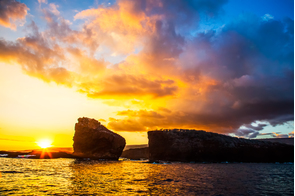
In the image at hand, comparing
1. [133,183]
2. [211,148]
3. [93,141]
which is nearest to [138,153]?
[93,141]

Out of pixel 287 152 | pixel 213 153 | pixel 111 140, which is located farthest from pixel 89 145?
pixel 287 152

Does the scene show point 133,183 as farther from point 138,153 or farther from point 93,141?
point 138,153

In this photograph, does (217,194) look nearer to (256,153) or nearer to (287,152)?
(256,153)

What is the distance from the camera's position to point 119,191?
66.4 ft

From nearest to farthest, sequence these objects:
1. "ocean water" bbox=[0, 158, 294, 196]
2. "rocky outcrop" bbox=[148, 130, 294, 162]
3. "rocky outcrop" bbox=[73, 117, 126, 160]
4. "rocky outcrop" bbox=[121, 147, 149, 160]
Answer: "ocean water" bbox=[0, 158, 294, 196]
"rocky outcrop" bbox=[73, 117, 126, 160]
"rocky outcrop" bbox=[148, 130, 294, 162]
"rocky outcrop" bbox=[121, 147, 149, 160]

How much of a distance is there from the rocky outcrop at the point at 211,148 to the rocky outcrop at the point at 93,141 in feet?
86.8

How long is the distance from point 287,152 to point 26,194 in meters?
137

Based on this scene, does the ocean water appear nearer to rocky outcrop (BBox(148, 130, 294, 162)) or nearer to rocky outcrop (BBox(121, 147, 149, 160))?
rocky outcrop (BBox(148, 130, 294, 162))

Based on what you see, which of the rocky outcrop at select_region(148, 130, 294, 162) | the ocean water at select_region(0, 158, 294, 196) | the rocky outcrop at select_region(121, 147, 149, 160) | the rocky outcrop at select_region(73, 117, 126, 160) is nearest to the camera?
the ocean water at select_region(0, 158, 294, 196)

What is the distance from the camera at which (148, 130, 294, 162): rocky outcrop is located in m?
103

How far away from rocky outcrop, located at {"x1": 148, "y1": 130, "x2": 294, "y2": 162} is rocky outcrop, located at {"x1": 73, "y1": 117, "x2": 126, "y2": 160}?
26.5 meters

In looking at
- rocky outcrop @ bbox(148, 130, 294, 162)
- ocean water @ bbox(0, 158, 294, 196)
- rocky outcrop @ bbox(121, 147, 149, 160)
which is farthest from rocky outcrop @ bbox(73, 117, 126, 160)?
ocean water @ bbox(0, 158, 294, 196)

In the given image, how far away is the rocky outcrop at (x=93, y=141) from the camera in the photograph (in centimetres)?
10000

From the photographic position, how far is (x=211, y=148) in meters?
103
